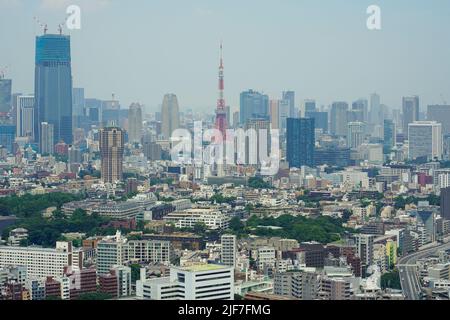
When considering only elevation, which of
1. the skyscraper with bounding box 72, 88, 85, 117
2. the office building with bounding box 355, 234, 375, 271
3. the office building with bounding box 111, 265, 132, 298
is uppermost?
the skyscraper with bounding box 72, 88, 85, 117

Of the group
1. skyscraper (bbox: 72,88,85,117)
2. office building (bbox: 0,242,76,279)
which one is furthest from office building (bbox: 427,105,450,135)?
office building (bbox: 0,242,76,279)

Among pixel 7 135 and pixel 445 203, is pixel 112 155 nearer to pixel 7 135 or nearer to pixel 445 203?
pixel 7 135

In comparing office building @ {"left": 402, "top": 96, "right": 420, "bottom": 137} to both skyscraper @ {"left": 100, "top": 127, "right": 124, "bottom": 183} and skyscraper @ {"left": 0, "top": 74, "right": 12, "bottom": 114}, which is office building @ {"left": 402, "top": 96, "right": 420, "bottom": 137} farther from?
skyscraper @ {"left": 100, "top": 127, "right": 124, "bottom": 183}

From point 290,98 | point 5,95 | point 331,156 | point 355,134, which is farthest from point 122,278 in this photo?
point 331,156

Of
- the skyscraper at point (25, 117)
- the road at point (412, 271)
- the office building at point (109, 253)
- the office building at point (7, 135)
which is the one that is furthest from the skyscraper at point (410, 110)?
the office building at point (7, 135)

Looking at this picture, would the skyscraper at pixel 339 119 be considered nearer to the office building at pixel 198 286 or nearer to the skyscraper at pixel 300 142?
the skyscraper at pixel 300 142
